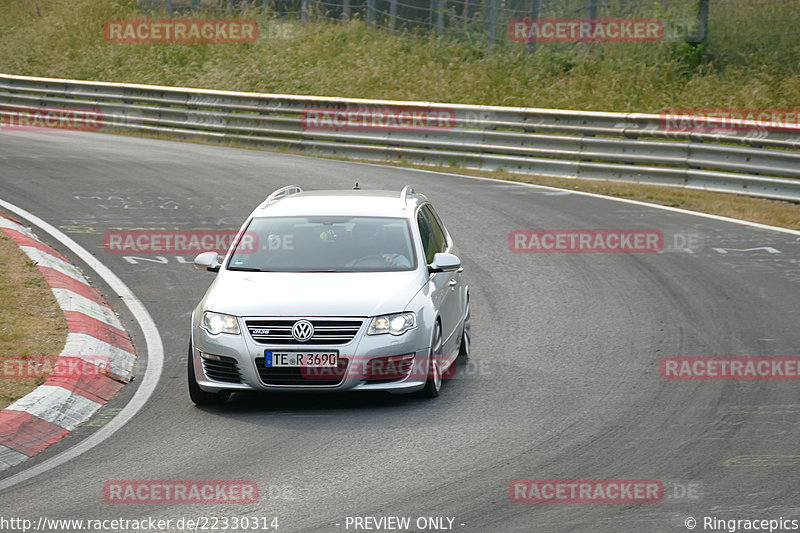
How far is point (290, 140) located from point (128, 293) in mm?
13365

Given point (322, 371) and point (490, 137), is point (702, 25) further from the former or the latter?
point (322, 371)

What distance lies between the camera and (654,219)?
17.1 meters

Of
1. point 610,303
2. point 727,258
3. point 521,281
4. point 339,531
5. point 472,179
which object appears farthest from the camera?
point 472,179

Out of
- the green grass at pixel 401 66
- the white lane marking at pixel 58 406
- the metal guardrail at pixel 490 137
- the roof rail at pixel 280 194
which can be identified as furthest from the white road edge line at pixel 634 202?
the white lane marking at pixel 58 406

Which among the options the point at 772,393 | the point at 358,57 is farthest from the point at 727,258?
the point at 358,57

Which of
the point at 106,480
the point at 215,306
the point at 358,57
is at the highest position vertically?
the point at 358,57

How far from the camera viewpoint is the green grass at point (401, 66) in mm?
26062

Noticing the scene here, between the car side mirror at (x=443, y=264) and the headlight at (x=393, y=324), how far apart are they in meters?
0.82

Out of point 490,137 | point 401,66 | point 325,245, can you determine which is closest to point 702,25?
point 490,137

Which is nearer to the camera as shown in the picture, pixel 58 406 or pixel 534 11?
pixel 58 406

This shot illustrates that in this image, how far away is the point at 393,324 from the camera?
8664 mm

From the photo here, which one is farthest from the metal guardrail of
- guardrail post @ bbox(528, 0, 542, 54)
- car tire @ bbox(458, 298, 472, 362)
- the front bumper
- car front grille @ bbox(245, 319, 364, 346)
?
car front grille @ bbox(245, 319, 364, 346)

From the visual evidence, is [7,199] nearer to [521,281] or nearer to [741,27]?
[521,281]

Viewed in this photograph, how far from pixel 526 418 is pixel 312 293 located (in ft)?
6.29
